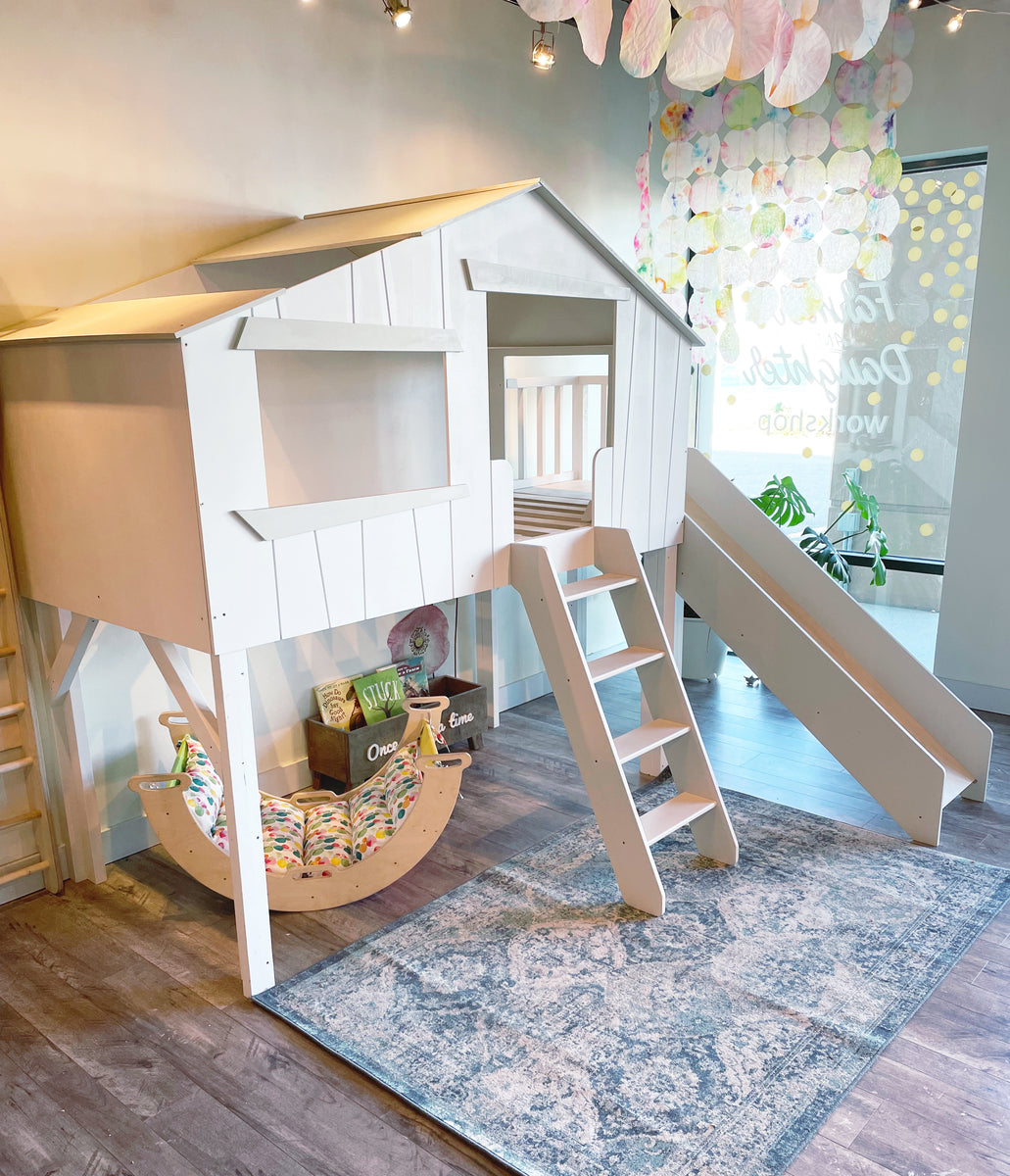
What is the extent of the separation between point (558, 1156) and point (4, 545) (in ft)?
7.42

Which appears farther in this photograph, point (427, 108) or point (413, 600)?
point (427, 108)

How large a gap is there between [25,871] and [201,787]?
24.7 inches

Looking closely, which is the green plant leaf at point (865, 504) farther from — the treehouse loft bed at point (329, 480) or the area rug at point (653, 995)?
the area rug at point (653, 995)

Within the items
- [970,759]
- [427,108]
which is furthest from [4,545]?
[970,759]

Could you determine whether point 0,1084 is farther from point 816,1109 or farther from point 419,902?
point 816,1109

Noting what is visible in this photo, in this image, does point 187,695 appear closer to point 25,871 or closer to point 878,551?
point 25,871

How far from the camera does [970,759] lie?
135 inches

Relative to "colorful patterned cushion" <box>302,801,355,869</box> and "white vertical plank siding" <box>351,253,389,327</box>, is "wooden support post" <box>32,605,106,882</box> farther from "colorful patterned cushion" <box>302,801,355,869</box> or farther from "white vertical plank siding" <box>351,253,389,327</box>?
"white vertical plank siding" <box>351,253,389,327</box>

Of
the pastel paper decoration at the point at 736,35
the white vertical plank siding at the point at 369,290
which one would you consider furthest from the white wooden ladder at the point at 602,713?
the pastel paper decoration at the point at 736,35

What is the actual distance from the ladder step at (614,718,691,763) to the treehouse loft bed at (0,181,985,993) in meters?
0.01

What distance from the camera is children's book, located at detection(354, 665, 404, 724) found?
375 cm

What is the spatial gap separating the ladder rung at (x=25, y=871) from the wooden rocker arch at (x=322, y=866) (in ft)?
1.62

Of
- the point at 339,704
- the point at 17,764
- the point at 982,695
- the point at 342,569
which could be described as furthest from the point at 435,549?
the point at 982,695

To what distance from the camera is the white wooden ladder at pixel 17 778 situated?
9.33 ft
